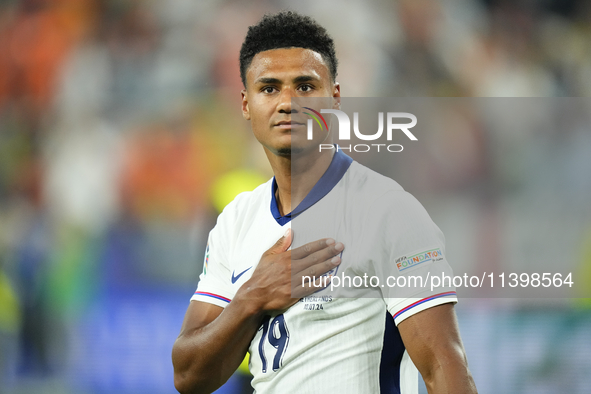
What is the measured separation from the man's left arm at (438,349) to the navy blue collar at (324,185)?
455 mm

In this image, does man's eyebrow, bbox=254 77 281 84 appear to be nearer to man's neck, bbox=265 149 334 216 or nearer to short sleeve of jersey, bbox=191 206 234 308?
man's neck, bbox=265 149 334 216

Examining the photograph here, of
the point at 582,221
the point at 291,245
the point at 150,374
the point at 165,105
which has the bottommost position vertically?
the point at 150,374

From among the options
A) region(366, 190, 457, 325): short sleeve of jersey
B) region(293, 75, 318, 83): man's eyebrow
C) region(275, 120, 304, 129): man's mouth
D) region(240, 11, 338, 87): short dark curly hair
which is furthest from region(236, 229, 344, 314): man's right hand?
region(240, 11, 338, 87): short dark curly hair

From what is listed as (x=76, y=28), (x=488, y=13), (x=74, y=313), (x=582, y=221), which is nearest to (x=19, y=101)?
(x=76, y=28)

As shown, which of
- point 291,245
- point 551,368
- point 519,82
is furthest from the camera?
point 519,82

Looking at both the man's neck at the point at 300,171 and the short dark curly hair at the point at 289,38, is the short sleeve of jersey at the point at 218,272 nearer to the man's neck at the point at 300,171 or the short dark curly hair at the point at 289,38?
the man's neck at the point at 300,171

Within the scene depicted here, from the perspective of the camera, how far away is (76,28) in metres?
3.62

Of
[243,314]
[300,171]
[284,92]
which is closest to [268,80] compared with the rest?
[284,92]

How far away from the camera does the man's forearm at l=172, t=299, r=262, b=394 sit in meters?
1.38

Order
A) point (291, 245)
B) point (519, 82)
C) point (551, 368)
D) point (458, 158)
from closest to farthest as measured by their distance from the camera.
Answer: point (291, 245), point (551, 368), point (458, 158), point (519, 82)

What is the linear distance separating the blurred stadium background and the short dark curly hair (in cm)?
161

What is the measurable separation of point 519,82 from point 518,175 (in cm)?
80

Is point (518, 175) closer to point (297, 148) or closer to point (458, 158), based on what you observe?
point (458, 158)

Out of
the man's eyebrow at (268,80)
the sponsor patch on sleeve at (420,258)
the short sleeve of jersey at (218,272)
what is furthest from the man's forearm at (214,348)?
the man's eyebrow at (268,80)
